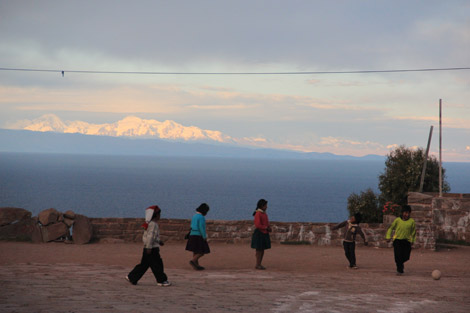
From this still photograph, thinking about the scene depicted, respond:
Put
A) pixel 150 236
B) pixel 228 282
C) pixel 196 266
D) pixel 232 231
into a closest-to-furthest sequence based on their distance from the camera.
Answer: pixel 150 236 → pixel 228 282 → pixel 196 266 → pixel 232 231

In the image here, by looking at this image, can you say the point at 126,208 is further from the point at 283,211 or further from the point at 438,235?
the point at 438,235

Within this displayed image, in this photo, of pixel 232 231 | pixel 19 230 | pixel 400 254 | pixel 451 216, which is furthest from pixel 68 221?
pixel 451 216

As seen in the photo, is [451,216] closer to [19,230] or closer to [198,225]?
[198,225]

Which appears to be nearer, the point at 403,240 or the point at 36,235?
the point at 403,240

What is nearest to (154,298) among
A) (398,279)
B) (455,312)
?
(455,312)

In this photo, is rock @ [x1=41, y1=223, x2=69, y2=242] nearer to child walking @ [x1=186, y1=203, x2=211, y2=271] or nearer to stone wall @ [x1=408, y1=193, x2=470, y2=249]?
child walking @ [x1=186, y1=203, x2=211, y2=271]

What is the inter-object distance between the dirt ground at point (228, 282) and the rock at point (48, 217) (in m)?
0.75

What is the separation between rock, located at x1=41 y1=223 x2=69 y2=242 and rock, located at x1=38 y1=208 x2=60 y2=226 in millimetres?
147

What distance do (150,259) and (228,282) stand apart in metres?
1.78

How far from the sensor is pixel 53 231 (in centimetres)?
1864

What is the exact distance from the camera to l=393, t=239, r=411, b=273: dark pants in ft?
46.2

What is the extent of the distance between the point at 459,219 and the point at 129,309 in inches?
659

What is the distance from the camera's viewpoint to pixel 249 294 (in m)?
10.6

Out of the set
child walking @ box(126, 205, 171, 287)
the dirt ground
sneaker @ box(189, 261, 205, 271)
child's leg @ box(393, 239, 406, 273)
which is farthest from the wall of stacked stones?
child walking @ box(126, 205, 171, 287)
